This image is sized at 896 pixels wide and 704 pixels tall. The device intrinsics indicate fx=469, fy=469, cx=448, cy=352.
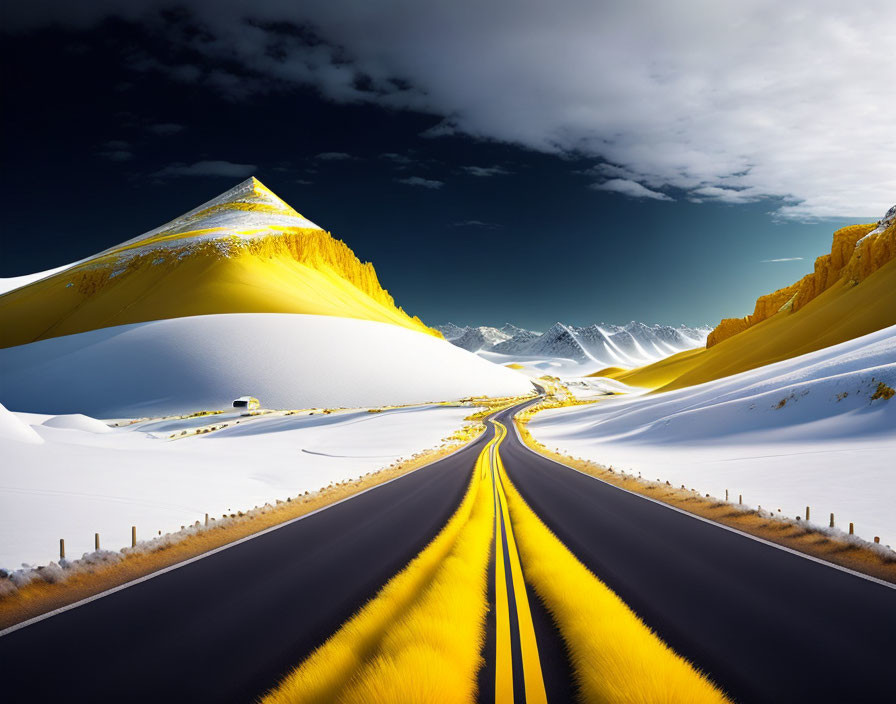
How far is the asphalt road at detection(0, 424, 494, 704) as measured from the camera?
3.96 metres

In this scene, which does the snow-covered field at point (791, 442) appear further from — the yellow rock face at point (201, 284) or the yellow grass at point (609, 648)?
the yellow rock face at point (201, 284)

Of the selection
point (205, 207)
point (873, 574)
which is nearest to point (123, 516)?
point (873, 574)

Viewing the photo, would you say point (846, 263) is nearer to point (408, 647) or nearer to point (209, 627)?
point (408, 647)

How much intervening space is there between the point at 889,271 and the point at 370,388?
78.0 m

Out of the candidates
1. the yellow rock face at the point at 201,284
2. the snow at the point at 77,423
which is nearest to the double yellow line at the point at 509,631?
the snow at the point at 77,423

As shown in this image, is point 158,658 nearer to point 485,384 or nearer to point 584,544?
point 584,544

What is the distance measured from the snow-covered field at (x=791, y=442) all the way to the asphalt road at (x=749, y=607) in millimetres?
3447

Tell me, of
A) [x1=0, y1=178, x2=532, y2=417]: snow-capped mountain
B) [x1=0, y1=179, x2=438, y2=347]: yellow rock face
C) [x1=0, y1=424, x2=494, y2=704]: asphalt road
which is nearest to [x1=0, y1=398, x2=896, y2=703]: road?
[x1=0, y1=424, x2=494, y2=704]: asphalt road

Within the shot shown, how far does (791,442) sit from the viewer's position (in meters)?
21.2

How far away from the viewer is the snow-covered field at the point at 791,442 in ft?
40.2

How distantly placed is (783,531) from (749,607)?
Answer: 15.6 feet

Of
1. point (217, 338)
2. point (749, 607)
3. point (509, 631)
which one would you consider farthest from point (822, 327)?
point (217, 338)

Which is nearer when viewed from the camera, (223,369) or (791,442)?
(791,442)

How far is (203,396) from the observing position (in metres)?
71.3
